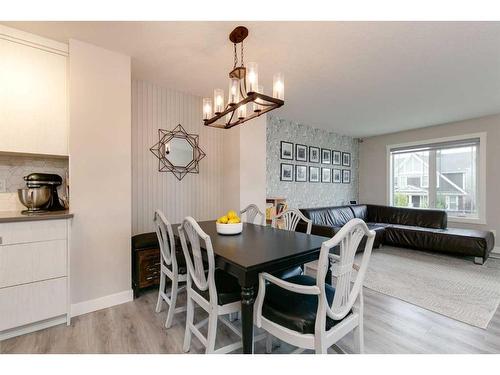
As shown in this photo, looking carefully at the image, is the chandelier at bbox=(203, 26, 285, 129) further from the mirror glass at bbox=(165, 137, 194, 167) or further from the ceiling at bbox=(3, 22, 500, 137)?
the mirror glass at bbox=(165, 137, 194, 167)

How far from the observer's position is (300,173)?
466cm

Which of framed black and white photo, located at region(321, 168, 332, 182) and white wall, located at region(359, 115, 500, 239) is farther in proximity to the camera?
framed black and white photo, located at region(321, 168, 332, 182)

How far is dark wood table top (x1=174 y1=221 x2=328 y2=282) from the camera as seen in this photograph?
1259 millimetres

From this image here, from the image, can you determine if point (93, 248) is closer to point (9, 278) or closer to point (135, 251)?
point (135, 251)

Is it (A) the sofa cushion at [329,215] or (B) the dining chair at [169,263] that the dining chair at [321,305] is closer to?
(B) the dining chair at [169,263]

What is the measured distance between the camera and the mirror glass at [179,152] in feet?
10.2

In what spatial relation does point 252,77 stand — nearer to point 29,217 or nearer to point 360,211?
point 29,217

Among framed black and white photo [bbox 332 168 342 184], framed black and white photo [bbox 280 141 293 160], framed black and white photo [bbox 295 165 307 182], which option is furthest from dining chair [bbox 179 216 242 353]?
framed black and white photo [bbox 332 168 342 184]

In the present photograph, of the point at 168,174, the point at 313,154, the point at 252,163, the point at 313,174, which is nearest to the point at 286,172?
the point at 313,174

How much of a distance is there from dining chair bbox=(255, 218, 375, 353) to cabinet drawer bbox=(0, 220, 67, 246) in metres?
1.73

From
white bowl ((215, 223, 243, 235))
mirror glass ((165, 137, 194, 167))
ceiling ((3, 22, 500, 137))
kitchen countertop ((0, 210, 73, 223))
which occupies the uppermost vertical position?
ceiling ((3, 22, 500, 137))

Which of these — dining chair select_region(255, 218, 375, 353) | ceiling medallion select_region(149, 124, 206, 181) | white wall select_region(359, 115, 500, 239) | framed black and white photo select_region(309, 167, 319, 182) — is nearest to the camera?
dining chair select_region(255, 218, 375, 353)
